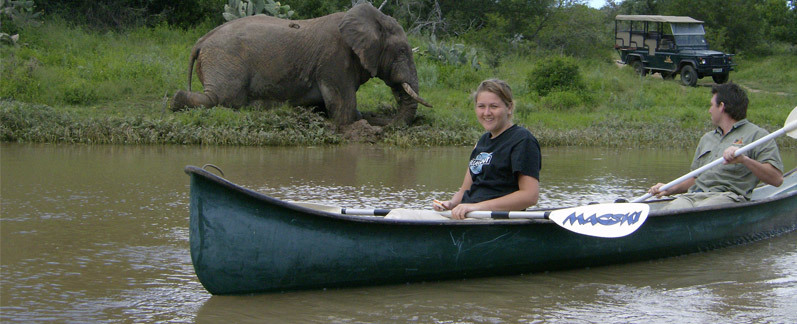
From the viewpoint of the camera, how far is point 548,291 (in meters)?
5.60

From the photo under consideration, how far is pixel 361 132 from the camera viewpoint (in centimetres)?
1379

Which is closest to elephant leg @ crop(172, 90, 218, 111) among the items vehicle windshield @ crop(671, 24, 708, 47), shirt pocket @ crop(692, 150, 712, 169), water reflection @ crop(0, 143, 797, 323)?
water reflection @ crop(0, 143, 797, 323)

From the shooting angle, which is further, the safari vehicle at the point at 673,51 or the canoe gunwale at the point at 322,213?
the safari vehicle at the point at 673,51

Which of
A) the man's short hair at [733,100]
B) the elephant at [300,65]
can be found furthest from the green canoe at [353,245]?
the elephant at [300,65]

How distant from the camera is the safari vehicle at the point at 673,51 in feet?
73.0

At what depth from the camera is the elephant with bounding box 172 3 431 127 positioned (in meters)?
13.6

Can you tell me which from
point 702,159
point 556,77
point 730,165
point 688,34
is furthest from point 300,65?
point 688,34

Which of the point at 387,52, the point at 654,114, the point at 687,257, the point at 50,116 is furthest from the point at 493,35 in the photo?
the point at 687,257

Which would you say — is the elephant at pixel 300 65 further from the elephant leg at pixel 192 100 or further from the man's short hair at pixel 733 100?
the man's short hair at pixel 733 100

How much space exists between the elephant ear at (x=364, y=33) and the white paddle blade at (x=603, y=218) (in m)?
7.92

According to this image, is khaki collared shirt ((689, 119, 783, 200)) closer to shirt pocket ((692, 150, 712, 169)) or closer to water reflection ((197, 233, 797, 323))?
shirt pocket ((692, 150, 712, 169))

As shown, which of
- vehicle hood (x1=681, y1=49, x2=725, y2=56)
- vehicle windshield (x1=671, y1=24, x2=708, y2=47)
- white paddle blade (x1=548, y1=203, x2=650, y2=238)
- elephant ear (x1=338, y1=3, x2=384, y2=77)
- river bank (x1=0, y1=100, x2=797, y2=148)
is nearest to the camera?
white paddle blade (x1=548, y1=203, x2=650, y2=238)

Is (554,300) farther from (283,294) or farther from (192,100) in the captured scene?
(192,100)

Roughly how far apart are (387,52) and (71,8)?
10804 mm
